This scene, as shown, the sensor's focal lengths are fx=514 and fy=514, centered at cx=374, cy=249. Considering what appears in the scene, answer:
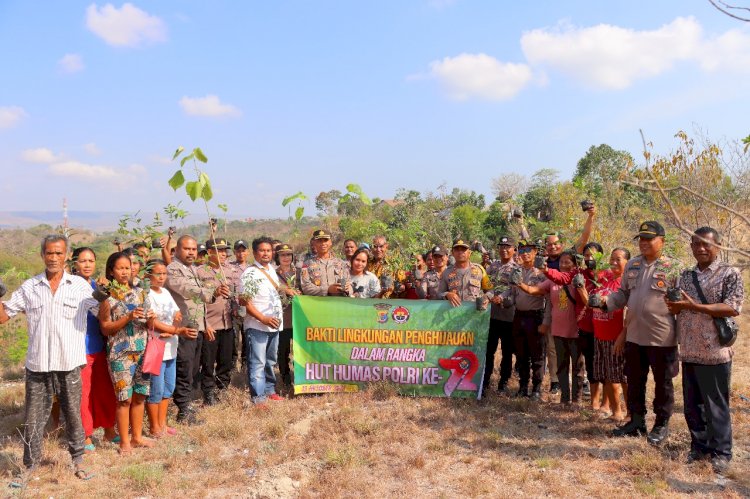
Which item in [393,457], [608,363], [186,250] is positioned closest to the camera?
[393,457]

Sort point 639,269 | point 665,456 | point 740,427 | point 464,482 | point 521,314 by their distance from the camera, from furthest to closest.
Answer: point 521,314, point 740,427, point 639,269, point 665,456, point 464,482

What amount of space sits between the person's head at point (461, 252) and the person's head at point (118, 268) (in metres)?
3.78

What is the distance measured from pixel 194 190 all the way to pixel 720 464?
5624 millimetres

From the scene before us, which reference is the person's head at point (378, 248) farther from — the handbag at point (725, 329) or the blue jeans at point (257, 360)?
the handbag at point (725, 329)

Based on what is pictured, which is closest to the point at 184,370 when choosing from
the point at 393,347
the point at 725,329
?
the point at 393,347

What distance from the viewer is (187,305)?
19.3 feet

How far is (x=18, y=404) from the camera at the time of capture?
6.83 metres

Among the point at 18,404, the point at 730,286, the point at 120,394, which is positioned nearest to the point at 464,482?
the point at 730,286

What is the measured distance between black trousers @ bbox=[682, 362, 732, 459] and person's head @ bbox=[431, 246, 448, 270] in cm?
306

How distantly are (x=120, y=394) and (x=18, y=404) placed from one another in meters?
3.04

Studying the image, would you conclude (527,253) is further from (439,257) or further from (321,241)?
(321,241)

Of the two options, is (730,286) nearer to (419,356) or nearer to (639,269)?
(639,269)

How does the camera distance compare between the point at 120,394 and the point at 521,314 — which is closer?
the point at 120,394

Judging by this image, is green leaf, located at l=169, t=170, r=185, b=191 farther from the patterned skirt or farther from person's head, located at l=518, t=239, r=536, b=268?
the patterned skirt
